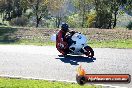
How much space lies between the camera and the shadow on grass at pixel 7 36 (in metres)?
27.3

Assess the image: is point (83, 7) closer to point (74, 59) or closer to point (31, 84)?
point (74, 59)

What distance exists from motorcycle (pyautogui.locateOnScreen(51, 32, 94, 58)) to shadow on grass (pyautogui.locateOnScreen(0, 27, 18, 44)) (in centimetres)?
1017

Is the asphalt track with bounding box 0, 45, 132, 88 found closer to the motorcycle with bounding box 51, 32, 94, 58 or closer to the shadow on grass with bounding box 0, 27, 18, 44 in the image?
the motorcycle with bounding box 51, 32, 94, 58

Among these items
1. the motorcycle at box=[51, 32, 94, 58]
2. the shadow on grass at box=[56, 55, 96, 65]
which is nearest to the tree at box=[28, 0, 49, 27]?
the motorcycle at box=[51, 32, 94, 58]

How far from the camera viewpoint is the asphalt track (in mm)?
13547

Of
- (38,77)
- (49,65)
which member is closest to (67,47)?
(49,65)

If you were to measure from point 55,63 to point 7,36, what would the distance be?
561 inches

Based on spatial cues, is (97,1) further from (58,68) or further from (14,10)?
(58,68)

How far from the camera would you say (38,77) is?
1291 cm

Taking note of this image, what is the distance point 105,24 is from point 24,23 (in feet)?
42.3

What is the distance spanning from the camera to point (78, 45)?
17.2 meters

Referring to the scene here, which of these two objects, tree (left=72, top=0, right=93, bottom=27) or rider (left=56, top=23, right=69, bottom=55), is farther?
tree (left=72, top=0, right=93, bottom=27)

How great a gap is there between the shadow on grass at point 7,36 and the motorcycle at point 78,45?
10166 millimetres

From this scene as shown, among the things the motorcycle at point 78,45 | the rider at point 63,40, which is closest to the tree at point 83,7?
the rider at point 63,40
